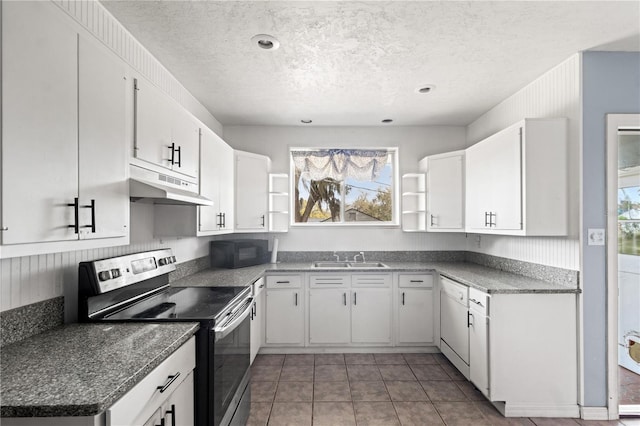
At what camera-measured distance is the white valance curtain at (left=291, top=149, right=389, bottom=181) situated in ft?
13.8

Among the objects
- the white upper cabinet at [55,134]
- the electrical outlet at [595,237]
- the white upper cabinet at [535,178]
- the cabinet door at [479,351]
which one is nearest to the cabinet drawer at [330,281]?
the cabinet door at [479,351]

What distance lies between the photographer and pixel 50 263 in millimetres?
1547

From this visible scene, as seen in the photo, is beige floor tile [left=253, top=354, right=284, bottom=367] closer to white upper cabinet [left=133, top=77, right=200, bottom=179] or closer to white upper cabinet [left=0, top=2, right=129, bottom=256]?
white upper cabinet [left=133, top=77, right=200, bottom=179]

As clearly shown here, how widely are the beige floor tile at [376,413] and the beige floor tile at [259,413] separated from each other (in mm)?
671

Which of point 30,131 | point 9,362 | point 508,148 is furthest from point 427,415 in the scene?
point 30,131

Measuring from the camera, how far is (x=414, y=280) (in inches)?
136

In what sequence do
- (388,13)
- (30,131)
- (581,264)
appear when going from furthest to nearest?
(581,264)
(388,13)
(30,131)

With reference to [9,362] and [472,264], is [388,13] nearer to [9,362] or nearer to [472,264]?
[9,362]

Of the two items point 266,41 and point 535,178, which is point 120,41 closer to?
point 266,41

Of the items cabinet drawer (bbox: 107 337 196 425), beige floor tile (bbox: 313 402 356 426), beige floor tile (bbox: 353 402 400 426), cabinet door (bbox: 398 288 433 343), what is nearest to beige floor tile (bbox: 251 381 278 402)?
beige floor tile (bbox: 313 402 356 426)

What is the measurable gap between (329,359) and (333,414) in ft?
3.10

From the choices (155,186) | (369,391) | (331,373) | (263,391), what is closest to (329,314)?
(331,373)

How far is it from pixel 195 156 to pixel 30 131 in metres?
1.42

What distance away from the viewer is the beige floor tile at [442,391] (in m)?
2.58
